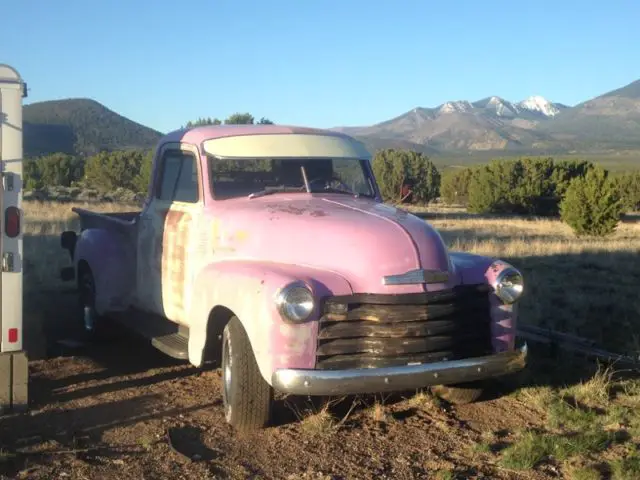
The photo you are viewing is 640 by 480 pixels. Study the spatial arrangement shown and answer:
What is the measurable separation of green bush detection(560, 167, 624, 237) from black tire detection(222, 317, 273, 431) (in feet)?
72.0

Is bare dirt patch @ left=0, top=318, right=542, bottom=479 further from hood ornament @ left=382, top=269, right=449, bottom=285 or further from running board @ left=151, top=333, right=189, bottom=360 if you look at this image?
hood ornament @ left=382, top=269, right=449, bottom=285

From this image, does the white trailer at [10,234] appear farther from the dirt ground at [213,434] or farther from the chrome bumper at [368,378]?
the chrome bumper at [368,378]

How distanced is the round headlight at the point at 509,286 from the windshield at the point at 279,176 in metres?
1.55

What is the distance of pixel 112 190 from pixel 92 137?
56294 mm

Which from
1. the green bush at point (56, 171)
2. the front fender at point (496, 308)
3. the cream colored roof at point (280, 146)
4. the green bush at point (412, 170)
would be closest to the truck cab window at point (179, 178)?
the cream colored roof at point (280, 146)

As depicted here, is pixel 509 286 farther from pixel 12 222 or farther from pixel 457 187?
pixel 457 187

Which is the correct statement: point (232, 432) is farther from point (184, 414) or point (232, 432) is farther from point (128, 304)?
point (128, 304)

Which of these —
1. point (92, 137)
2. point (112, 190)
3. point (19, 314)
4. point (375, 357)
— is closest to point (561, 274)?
point (375, 357)

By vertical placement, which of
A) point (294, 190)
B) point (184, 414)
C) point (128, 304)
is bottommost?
point (184, 414)

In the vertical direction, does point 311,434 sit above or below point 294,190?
below

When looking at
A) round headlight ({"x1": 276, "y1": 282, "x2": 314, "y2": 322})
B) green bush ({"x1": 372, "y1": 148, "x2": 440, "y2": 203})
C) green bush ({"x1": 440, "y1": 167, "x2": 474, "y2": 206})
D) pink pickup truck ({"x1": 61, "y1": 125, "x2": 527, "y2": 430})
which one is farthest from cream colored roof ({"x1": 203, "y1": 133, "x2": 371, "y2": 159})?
green bush ({"x1": 440, "y1": 167, "x2": 474, "y2": 206})

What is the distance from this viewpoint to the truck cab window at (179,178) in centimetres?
609

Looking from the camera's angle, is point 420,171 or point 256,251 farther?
point 420,171

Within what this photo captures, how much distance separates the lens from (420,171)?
47.0m
